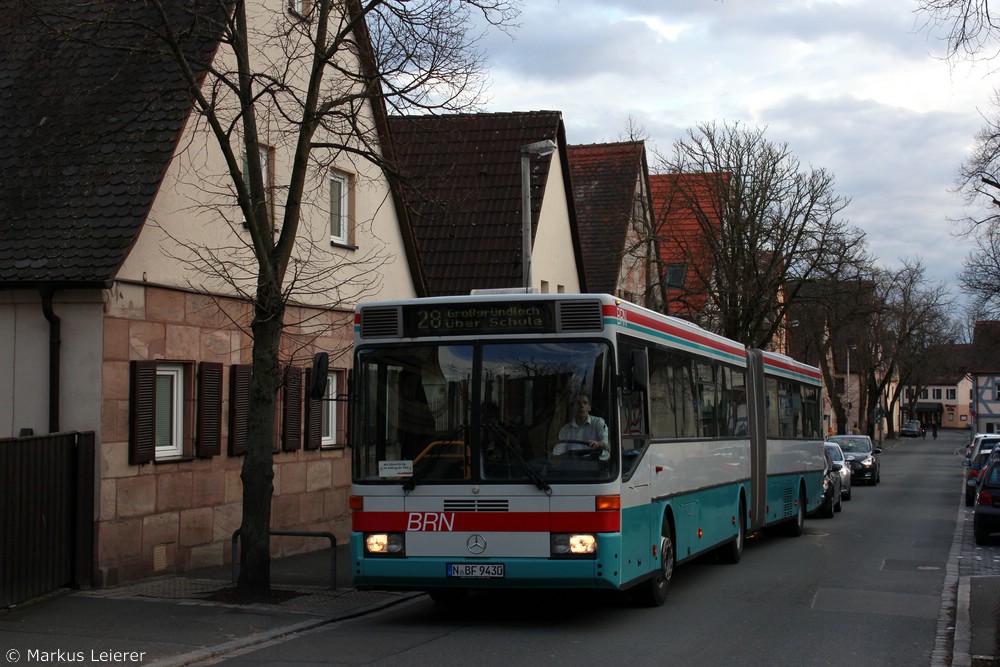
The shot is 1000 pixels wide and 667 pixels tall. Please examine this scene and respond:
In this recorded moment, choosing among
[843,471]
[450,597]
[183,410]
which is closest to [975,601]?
[450,597]

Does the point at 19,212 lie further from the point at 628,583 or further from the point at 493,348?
the point at 628,583

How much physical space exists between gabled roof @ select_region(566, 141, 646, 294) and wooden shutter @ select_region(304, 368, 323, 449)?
20255 millimetres

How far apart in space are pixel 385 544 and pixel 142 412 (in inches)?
175

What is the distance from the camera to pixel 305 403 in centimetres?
1902

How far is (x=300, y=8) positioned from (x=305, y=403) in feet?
20.4

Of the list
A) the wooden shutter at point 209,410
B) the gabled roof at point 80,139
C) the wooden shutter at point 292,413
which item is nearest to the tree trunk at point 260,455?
the gabled roof at point 80,139

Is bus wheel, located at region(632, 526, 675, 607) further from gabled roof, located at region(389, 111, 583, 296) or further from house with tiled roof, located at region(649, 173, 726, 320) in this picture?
house with tiled roof, located at region(649, 173, 726, 320)

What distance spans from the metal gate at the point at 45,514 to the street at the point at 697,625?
3.26m

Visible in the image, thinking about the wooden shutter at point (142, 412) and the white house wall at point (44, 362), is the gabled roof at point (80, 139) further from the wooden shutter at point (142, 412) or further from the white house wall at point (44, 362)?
the wooden shutter at point (142, 412)

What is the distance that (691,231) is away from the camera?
44.4 meters

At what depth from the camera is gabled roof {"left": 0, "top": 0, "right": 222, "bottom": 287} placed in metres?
14.0

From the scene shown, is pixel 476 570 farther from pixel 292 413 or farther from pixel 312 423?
pixel 312 423

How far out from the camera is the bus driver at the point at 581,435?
11.1m

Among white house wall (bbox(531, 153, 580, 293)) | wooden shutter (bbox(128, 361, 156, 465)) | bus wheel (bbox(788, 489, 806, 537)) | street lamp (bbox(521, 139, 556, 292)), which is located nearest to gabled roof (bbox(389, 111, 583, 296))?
white house wall (bbox(531, 153, 580, 293))
